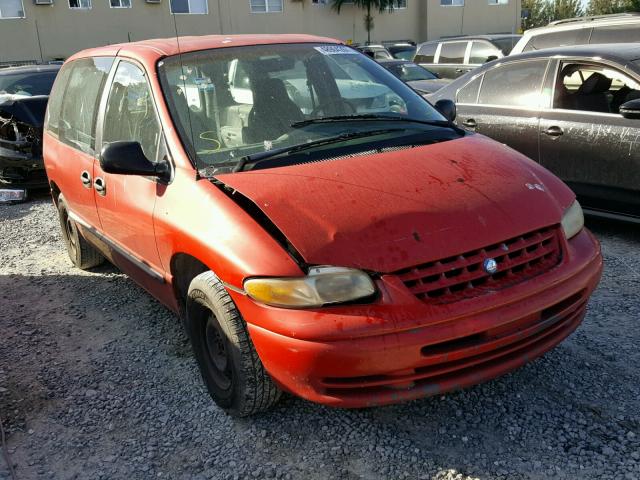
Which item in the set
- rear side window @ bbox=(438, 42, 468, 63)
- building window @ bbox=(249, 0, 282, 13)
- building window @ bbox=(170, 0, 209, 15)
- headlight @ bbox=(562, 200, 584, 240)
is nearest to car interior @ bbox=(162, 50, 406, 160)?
headlight @ bbox=(562, 200, 584, 240)

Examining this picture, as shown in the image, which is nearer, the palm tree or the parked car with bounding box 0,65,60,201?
the parked car with bounding box 0,65,60,201

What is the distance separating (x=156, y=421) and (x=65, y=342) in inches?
50.5

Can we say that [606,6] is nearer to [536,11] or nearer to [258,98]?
[536,11]

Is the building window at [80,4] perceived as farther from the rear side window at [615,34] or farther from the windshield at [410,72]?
the rear side window at [615,34]

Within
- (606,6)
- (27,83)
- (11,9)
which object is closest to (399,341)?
(27,83)

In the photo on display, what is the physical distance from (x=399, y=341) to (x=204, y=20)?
96.1ft

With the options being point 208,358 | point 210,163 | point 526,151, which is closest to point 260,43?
point 210,163

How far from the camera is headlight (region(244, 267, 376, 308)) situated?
2.30 metres

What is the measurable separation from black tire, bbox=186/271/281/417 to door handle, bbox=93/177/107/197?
1177 mm

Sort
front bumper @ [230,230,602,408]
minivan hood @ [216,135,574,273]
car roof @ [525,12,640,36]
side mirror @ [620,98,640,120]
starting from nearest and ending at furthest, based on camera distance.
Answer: front bumper @ [230,230,602,408]
minivan hood @ [216,135,574,273]
side mirror @ [620,98,640,120]
car roof @ [525,12,640,36]

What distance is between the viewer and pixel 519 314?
2.40 metres

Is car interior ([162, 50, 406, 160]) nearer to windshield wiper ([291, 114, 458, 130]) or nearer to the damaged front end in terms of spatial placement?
windshield wiper ([291, 114, 458, 130])

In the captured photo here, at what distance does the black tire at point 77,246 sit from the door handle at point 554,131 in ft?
12.9

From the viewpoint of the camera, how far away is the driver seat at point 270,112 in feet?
10.4
